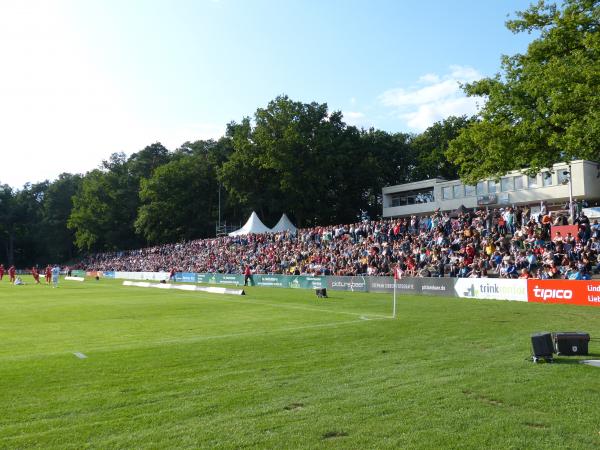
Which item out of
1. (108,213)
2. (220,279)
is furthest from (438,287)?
(108,213)

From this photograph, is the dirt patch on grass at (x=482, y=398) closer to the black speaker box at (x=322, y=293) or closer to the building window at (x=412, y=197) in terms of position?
the black speaker box at (x=322, y=293)

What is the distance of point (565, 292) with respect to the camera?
20656mm

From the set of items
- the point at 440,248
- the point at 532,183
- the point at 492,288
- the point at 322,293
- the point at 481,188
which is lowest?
the point at 322,293

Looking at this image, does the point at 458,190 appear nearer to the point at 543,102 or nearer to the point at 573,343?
the point at 543,102

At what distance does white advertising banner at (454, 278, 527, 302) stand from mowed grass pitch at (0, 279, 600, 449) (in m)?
7.53

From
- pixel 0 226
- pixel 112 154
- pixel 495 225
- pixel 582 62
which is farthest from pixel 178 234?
pixel 582 62

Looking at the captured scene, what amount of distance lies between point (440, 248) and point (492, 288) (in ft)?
22.5

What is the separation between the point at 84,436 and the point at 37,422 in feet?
3.11

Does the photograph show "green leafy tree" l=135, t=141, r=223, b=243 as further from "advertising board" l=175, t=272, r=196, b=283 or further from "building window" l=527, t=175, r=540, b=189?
"building window" l=527, t=175, r=540, b=189

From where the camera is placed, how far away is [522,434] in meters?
5.75

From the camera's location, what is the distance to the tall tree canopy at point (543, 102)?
2034cm

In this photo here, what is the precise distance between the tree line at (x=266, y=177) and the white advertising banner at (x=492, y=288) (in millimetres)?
43224

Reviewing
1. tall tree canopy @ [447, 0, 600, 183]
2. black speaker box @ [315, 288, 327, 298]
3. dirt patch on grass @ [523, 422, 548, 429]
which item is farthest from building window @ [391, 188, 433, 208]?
dirt patch on grass @ [523, 422, 548, 429]

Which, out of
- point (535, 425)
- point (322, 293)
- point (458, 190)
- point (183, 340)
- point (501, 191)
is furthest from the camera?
point (458, 190)
